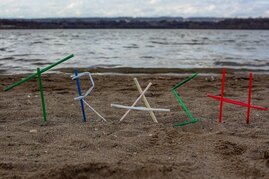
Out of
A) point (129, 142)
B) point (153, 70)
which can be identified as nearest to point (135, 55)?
point (153, 70)

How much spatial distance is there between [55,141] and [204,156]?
1870mm

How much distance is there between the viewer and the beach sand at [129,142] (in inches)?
148

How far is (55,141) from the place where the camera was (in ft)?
15.2

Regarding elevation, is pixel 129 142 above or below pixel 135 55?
above

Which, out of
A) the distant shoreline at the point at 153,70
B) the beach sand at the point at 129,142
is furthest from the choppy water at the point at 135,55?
the beach sand at the point at 129,142

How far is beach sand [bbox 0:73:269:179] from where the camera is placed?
12.4 ft

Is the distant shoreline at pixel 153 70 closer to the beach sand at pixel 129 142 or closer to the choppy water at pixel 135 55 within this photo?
the choppy water at pixel 135 55

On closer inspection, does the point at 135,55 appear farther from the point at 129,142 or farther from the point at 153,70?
the point at 129,142

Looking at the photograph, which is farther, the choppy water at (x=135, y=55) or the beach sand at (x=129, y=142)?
the choppy water at (x=135, y=55)

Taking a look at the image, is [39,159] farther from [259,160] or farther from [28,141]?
[259,160]

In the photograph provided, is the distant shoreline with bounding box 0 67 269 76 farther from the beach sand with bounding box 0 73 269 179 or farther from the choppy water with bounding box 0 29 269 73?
the beach sand with bounding box 0 73 269 179

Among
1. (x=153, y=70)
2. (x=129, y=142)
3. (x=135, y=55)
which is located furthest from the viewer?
(x=135, y=55)

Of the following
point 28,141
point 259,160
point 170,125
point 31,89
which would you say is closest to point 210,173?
point 259,160

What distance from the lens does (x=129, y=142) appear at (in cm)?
458
